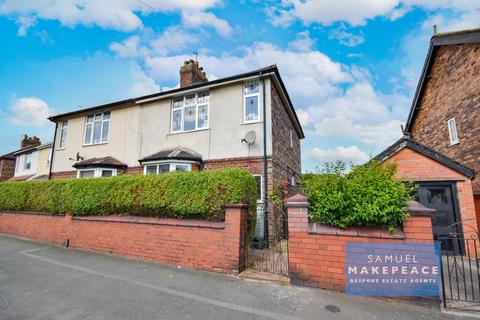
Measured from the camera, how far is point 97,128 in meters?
13.9

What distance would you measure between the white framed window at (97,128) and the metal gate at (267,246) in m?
10.4

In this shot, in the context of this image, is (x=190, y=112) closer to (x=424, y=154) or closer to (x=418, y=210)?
(x=424, y=154)

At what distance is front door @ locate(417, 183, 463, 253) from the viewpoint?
7.30 meters

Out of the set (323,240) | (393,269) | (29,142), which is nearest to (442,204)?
(393,269)

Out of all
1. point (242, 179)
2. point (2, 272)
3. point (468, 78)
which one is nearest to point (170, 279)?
point (242, 179)

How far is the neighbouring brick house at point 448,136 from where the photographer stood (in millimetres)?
7353

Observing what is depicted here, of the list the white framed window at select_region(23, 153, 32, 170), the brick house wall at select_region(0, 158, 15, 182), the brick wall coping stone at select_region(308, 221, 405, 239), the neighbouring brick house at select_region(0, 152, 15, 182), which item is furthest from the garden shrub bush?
the brick house wall at select_region(0, 158, 15, 182)

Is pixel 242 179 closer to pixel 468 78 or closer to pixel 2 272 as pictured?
pixel 2 272

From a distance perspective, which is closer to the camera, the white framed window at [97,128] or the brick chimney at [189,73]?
the brick chimney at [189,73]

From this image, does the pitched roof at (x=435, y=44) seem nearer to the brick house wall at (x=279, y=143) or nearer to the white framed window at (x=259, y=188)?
the brick house wall at (x=279, y=143)

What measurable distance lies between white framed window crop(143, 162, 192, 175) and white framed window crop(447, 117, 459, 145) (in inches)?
441

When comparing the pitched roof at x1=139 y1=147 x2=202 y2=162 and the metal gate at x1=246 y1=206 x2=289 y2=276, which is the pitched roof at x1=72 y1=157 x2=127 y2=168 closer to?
the pitched roof at x1=139 y1=147 x2=202 y2=162

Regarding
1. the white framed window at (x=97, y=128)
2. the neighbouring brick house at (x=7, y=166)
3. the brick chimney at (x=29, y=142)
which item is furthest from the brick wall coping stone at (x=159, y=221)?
the neighbouring brick house at (x=7, y=166)

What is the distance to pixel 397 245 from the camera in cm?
401
